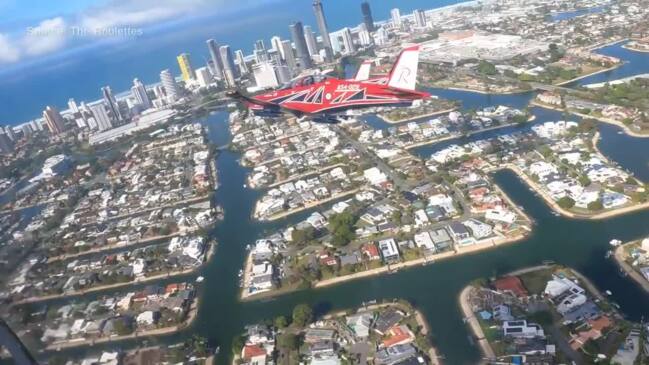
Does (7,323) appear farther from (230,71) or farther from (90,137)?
(230,71)

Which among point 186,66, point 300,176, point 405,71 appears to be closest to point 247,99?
point 405,71

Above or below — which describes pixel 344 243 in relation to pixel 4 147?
below

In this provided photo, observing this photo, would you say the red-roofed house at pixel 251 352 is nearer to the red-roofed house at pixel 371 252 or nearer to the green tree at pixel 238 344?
the green tree at pixel 238 344

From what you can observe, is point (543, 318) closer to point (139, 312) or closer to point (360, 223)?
point (360, 223)

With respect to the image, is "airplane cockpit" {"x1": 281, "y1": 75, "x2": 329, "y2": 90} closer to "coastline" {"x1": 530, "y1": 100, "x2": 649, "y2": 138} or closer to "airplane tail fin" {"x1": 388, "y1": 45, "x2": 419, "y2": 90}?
"airplane tail fin" {"x1": 388, "y1": 45, "x2": 419, "y2": 90}

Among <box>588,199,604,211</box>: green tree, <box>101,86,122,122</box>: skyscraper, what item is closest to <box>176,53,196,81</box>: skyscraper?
<box>101,86,122,122</box>: skyscraper

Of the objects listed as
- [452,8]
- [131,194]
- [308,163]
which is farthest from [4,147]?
[452,8]
